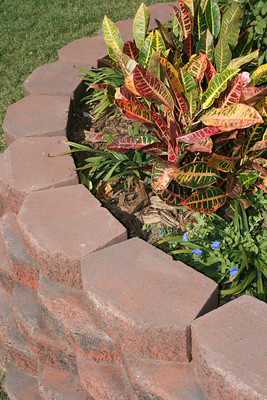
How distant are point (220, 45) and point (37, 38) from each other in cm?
294

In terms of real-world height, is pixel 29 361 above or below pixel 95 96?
below

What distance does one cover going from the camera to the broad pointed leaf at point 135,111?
2.10 metres

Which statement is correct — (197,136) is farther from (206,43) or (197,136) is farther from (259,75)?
(206,43)

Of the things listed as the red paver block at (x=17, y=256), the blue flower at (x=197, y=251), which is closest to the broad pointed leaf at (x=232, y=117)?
the blue flower at (x=197, y=251)

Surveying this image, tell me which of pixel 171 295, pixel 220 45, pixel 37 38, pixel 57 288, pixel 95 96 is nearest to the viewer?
pixel 171 295

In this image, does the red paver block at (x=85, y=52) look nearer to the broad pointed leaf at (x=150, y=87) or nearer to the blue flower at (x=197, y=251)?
the broad pointed leaf at (x=150, y=87)

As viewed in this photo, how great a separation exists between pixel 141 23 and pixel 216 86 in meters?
0.65

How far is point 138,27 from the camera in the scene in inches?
97.1

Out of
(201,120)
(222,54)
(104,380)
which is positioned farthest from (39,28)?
(104,380)

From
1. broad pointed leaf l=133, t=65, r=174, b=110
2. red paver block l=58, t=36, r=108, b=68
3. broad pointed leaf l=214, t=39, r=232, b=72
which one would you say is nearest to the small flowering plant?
broad pointed leaf l=133, t=65, r=174, b=110

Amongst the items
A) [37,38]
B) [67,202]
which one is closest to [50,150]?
[67,202]

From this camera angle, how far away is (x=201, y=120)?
2.03 metres

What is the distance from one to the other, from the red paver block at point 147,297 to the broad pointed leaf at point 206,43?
3.19ft

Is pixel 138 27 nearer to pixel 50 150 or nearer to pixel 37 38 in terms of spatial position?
pixel 50 150
